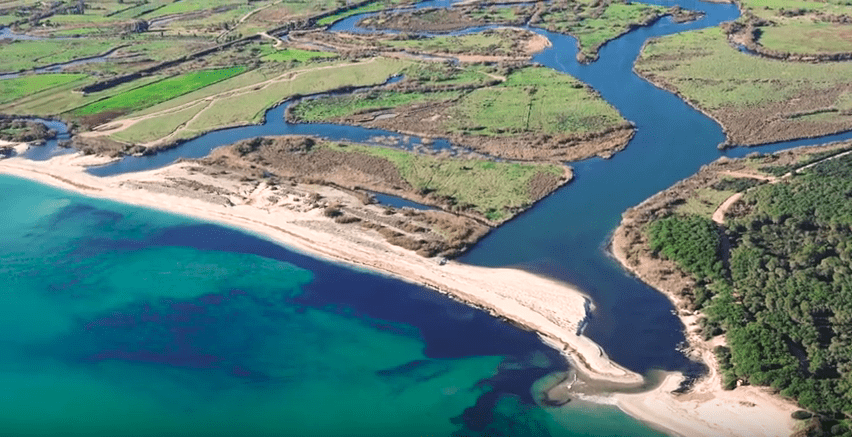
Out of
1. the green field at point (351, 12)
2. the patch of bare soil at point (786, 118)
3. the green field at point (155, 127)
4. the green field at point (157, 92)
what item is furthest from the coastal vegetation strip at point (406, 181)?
the green field at point (351, 12)

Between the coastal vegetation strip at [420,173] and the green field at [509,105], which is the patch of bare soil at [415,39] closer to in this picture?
the green field at [509,105]

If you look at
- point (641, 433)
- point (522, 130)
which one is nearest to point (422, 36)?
point (522, 130)

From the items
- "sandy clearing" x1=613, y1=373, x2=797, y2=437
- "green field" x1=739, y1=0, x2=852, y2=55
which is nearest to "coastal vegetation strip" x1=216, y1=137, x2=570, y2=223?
"sandy clearing" x1=613, y1=373, x2=797, y2=437

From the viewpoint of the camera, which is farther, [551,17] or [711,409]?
[551,17]

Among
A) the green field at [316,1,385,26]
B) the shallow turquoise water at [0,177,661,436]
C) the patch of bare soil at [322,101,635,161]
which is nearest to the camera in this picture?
the shallow turquoise water at [0,177,661,436]

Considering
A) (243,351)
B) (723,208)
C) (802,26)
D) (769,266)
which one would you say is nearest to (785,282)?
(769,266)

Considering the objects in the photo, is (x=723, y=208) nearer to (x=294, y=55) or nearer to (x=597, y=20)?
(x=597, y=20)

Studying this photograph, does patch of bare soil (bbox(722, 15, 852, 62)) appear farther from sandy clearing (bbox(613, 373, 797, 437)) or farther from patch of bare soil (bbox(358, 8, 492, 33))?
sandy clearing (bbox(613, 373, 797, 437))
